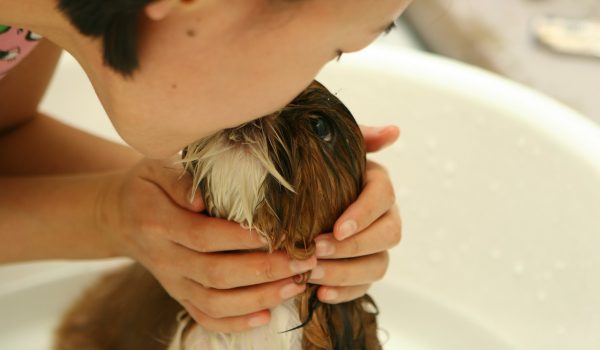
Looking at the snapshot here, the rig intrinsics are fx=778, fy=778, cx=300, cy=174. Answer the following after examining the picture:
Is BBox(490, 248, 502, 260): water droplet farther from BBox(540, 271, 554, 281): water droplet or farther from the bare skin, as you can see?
the bare skin

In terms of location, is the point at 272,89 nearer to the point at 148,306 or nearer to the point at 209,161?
the point at 209,161

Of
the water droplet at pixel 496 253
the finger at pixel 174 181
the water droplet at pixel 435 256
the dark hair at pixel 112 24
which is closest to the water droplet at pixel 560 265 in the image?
the water droplet at pixel 496 253

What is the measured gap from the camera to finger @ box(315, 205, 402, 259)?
0.84 m

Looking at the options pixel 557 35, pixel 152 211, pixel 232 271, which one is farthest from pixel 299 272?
pixel 557 35

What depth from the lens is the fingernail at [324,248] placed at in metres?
0.83

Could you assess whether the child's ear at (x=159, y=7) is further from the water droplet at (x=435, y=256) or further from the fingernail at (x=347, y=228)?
the water droplet at (x=435, y=256)

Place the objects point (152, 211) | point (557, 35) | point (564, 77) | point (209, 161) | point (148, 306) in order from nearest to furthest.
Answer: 1. point (209, 161)
2. point (152, 211)
3. point (148, 306)
4. point (564, 77)
5. point (557, 35)

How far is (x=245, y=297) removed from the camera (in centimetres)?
88

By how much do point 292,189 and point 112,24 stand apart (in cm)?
28

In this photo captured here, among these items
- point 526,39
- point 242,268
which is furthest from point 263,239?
point 526,39

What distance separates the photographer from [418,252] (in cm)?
149

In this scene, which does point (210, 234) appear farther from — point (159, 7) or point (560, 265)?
point (560, 265)

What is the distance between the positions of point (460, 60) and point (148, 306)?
3.08 ft

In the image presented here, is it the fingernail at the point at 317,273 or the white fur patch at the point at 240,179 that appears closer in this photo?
the white fur patch at the point at 240,179
